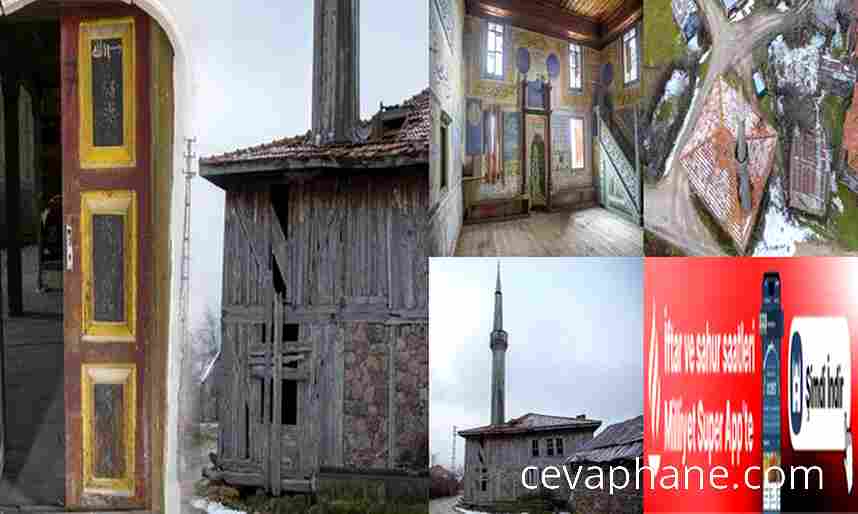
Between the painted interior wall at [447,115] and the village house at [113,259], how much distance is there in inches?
44.8

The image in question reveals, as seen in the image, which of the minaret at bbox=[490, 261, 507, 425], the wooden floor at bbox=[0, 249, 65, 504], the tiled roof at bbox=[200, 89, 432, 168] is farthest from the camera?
the wooden floor at bbox=[0, 249, 65, 504]

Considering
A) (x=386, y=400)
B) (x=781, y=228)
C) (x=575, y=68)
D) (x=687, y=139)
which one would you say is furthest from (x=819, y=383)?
(x=386, y=400)

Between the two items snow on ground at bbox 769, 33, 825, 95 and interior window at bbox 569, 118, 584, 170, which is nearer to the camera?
snow on ground at bbox 769, 33, 825, 95

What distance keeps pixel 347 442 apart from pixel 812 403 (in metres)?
2.18

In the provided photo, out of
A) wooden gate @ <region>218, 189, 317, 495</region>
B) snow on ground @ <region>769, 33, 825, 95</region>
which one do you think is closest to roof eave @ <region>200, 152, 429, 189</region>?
wooden gate @ <region>218, 189, 317, 495</region>

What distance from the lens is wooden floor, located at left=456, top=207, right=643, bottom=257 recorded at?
4254 millimetres

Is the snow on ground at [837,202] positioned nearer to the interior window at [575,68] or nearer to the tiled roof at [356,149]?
the interior window at [575,68]

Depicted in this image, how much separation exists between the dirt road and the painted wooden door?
2.42m

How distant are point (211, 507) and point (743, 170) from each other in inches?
116

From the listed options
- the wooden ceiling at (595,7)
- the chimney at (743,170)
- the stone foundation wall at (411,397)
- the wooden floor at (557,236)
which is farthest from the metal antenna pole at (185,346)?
the chimney at (743,170)

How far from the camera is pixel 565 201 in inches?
171

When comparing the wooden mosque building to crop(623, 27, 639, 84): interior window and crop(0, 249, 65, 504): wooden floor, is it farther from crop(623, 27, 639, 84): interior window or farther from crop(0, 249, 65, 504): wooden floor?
crop(623, 27, 639, 84): interior window

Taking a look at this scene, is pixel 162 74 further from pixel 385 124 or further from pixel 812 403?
pixel 812 403

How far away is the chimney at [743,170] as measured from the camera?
167 inches
